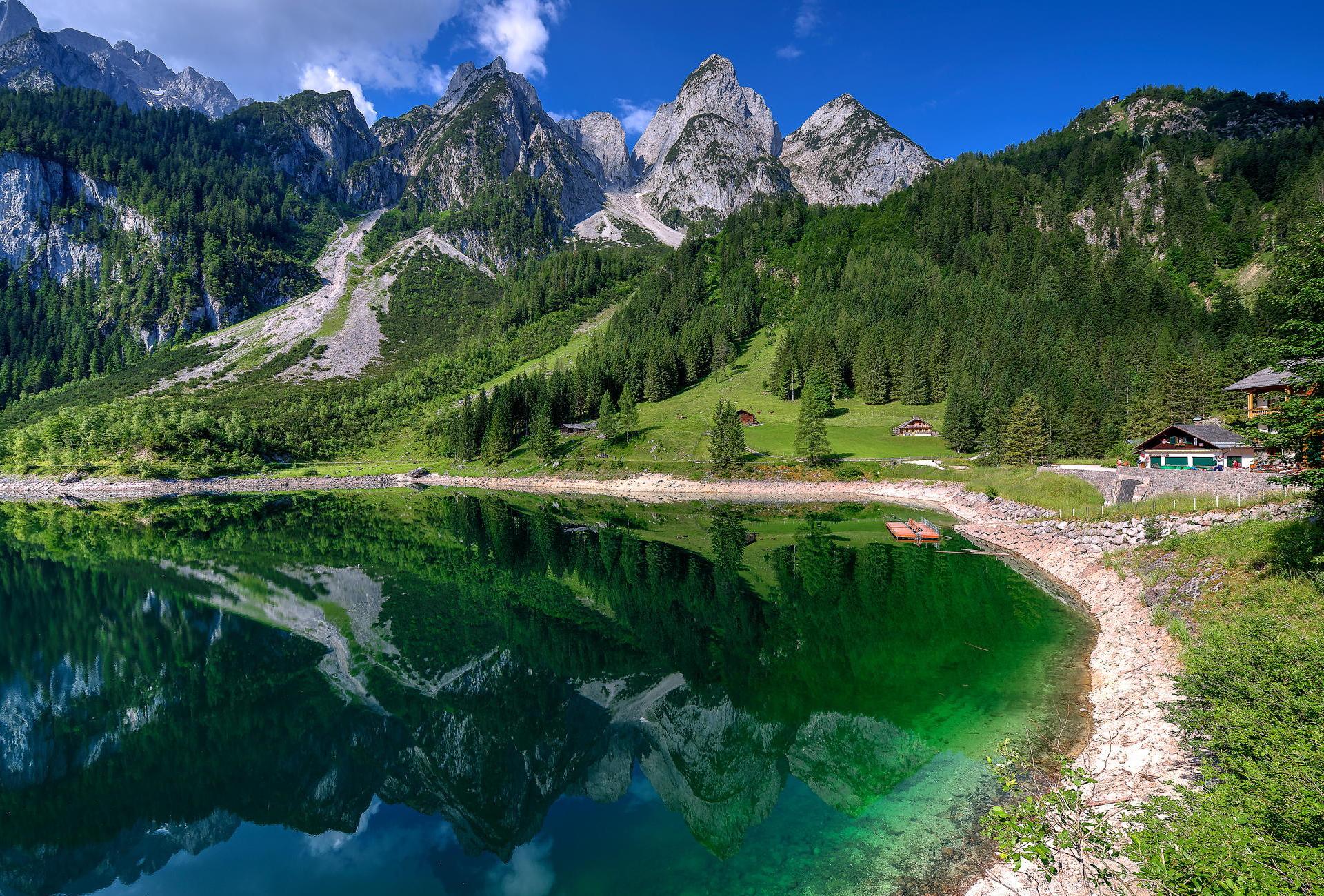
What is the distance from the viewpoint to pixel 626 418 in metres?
102

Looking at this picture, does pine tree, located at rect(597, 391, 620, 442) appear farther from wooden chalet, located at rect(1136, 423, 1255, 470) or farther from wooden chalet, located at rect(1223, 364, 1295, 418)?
wooden chalet, located at rect(1223, 364, 1295, 418)

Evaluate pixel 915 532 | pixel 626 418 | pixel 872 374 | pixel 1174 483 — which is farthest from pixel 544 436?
pixel 1174 483

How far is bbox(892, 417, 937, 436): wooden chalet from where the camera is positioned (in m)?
100

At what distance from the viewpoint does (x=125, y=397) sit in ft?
502

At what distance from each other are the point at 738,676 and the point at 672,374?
116960 mm

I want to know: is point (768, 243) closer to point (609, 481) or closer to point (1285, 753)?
point (609, 481)

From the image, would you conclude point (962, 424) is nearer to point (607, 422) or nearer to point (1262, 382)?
point (1262, 382)

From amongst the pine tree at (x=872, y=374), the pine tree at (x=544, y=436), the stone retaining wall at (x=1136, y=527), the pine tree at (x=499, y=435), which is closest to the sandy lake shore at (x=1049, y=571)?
the stone retaining wall at (x=1136, y=527)

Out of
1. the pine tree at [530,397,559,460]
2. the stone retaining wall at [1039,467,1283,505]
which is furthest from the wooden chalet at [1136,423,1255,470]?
the pine tree at [530,397,559,460]

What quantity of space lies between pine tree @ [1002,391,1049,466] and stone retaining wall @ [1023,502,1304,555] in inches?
1425

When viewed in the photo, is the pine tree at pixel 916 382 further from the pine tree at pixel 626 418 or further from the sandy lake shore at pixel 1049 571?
the pine tree at pixel 626 418

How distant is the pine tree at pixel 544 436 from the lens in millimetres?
101812

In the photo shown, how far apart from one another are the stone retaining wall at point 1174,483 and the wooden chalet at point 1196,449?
8.18 m

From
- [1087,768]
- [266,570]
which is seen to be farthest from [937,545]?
[266,570]
